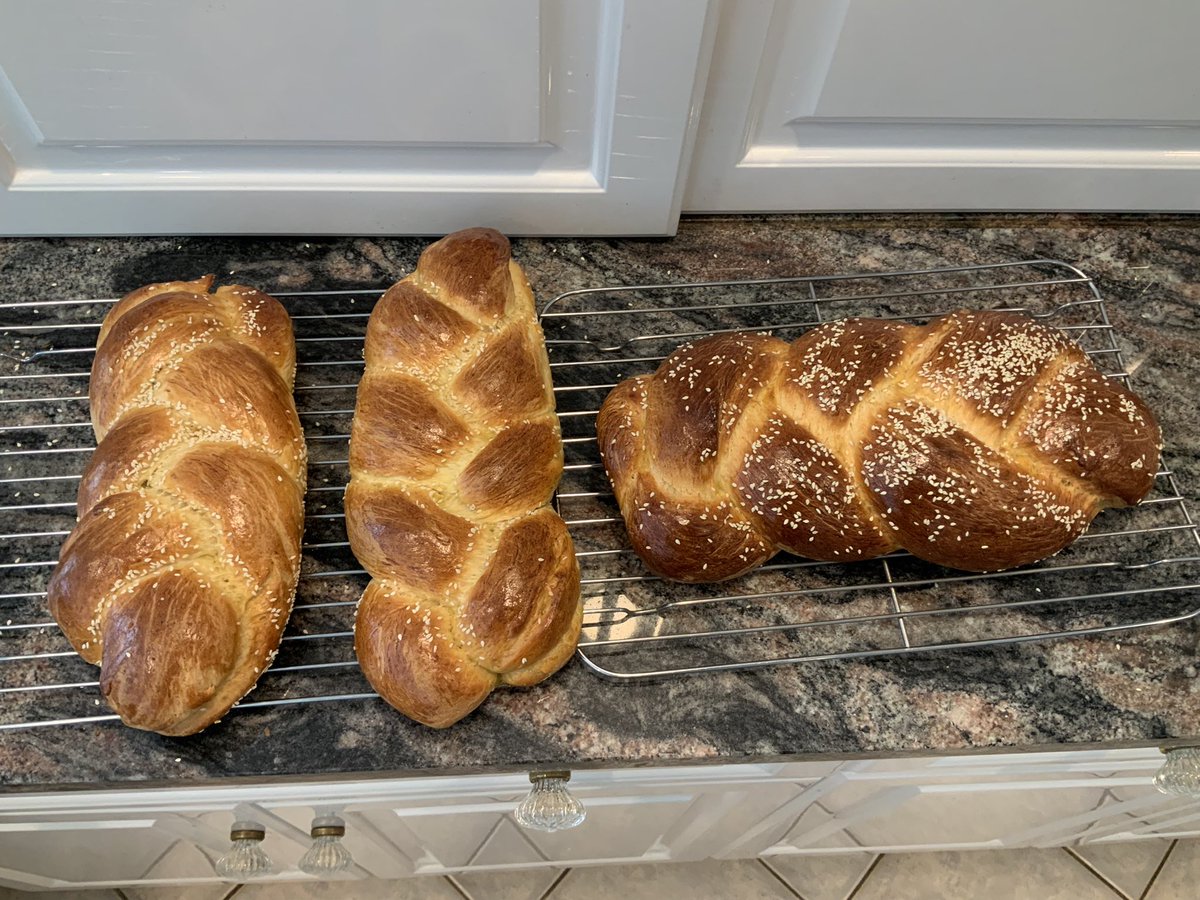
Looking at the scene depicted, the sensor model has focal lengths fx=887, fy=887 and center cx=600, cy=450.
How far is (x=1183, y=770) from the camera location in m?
0.99

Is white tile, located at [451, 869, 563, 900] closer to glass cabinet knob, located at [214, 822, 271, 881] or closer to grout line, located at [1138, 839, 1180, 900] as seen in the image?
glass cabinet knob, located at [214, 822, 271, 881]

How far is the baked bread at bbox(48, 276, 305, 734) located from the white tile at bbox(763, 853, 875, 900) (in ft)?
3.91

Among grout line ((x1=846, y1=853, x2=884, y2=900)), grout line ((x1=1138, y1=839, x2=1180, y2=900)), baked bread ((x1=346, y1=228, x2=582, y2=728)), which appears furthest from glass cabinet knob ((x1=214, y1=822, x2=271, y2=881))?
grout line ((x1=1138, y1=839, x2=1180, y2=900))

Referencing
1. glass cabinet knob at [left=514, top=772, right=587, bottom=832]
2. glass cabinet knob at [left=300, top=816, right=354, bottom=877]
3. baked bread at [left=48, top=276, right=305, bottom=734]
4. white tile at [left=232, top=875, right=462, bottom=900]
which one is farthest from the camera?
white tile at [left=232, top=875, right=462, bottom=900]

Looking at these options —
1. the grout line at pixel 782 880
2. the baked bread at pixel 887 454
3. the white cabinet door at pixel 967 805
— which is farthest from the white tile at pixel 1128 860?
the baked bread at pixel 887 454

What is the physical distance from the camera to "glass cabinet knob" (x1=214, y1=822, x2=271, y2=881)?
3.43 feet

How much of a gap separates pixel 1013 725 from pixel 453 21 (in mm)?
955

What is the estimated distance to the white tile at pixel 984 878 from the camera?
167cm

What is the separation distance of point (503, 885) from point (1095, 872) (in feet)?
3.67

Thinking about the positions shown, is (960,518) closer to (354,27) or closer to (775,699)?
(775,699)

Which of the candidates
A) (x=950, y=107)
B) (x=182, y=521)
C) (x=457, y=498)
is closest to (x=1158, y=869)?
(x=950, y=107)

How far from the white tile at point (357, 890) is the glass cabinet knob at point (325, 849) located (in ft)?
1.95

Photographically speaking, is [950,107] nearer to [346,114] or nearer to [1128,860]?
[346,114]

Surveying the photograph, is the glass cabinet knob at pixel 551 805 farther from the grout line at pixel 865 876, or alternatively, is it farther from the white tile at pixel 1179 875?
the white tile at pixel 1179 875
